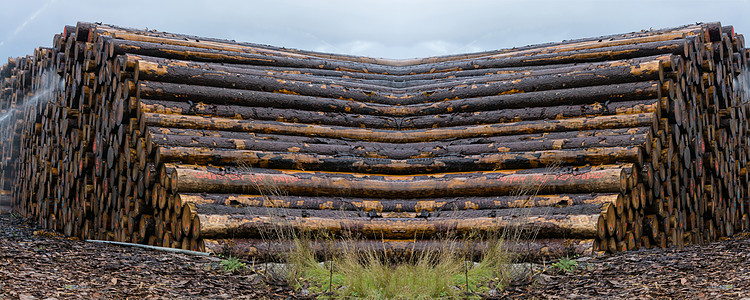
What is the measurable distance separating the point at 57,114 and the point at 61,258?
7294 millimetres

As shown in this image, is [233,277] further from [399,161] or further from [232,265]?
[399,161]

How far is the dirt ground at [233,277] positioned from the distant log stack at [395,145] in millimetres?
828

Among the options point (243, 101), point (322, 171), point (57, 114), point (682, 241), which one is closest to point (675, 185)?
point (682, 241)

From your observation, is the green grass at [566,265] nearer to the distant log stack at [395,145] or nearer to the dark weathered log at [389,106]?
the distant log stack at [395,145]

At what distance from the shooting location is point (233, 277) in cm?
729

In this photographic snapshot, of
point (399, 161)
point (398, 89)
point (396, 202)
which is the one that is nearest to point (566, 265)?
point (396, 202)

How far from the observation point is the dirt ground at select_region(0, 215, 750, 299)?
6.22m

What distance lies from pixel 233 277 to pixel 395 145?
490cm

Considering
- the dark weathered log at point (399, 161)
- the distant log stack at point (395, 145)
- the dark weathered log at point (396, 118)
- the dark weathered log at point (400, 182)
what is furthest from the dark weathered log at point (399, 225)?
the dark weathered log at point (396, 118)

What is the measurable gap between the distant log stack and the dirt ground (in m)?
0.83

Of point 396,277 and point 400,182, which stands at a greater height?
point 400,182

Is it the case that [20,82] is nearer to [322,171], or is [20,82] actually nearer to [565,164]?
[322,171]

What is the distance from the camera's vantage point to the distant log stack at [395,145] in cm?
919

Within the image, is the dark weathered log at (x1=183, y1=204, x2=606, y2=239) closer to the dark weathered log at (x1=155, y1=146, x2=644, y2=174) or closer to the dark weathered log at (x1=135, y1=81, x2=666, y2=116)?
the dark weathered log at (x1=155, y1=146, x2=644, y2=174)
